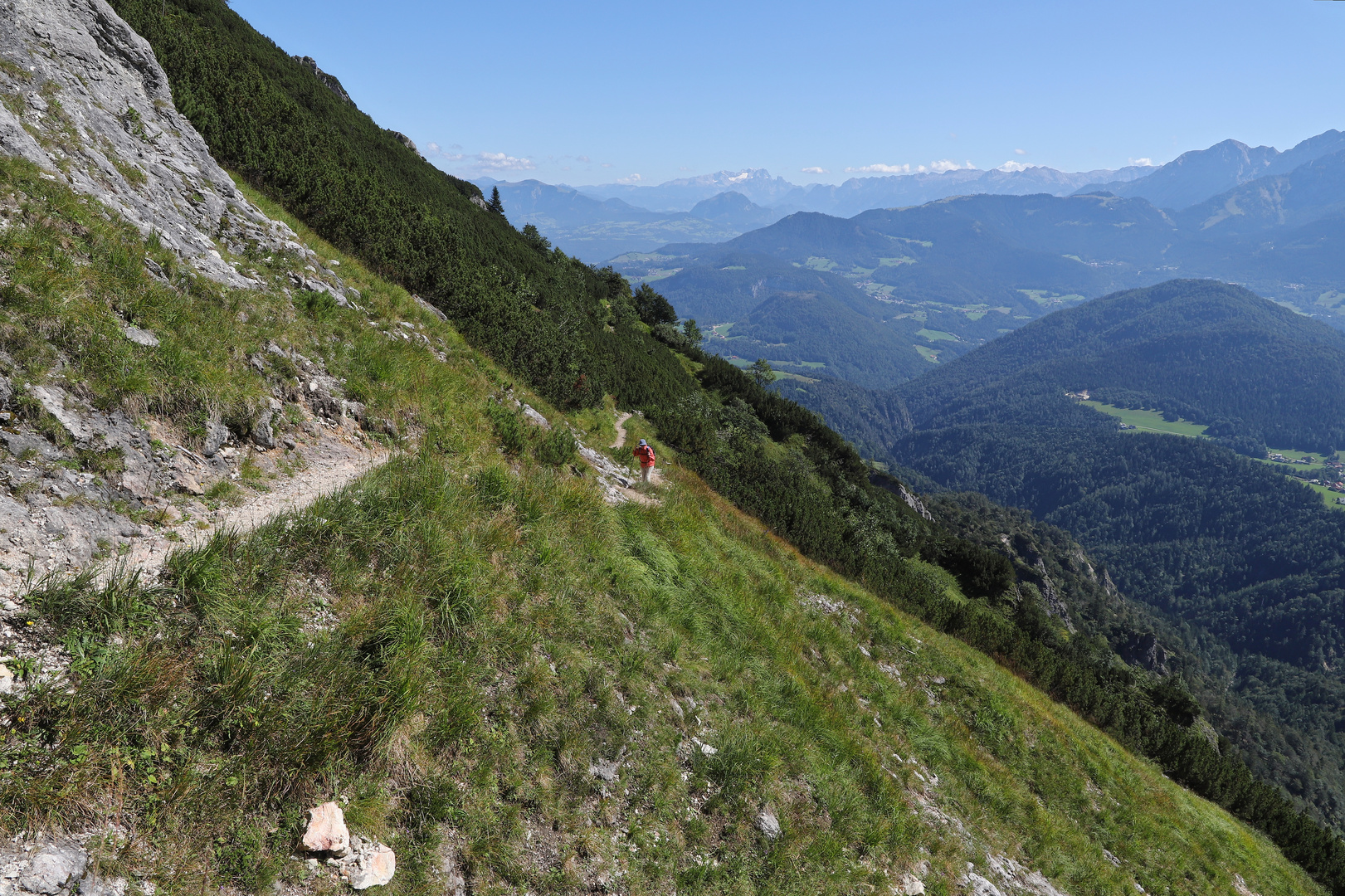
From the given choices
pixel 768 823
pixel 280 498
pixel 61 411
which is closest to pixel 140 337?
pixel 61 411

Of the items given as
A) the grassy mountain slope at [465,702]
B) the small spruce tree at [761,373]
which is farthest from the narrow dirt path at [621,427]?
the small spruce tree at [761,373]

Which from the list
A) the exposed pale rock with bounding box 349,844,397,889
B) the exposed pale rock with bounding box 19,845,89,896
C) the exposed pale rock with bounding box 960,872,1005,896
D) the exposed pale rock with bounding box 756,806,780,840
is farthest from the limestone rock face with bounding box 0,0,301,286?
the exposed pale rock with bounding box 960,872,1005,896

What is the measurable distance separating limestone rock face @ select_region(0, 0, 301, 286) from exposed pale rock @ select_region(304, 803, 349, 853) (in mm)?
10719

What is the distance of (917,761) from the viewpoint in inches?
400

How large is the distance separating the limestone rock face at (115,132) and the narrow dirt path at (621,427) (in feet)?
46.6

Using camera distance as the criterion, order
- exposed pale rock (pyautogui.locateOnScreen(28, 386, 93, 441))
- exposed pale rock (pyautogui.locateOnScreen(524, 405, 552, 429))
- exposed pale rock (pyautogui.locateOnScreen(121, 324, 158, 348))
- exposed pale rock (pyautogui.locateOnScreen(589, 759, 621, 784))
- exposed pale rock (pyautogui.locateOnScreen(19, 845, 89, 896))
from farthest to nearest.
Answer: exposed pale rock (pyautogui.locateOnScreen(524, 405, 552, 429))
exposed pale rock (pyautogui.locateOnScreen(121, 324, 158, 348))
exposed pale rock (pyautogui.locateOnScreen(589, 759, 621, 784))
exposed pale rock (pyautogui.locateOnScreen(28, 386, 93, 441))
exposed pale rock (pyautogui.locateOnScreen(19, 845, 89, 896))

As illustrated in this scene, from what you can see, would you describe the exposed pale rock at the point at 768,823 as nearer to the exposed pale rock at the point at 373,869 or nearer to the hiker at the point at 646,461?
the exposed pale rock at the point at 373,869

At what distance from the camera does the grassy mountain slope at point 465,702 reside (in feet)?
12.4

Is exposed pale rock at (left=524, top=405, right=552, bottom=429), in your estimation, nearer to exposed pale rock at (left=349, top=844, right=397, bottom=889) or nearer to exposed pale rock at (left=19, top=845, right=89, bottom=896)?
exposed pale rock at (left=349, top=844, right=397, bottom=889)

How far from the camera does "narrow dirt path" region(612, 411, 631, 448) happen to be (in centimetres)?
2579

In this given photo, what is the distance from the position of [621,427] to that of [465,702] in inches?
959

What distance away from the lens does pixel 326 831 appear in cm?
391

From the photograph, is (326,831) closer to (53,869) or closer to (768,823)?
(53,869)

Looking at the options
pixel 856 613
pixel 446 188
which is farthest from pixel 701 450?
pixel 446 188
